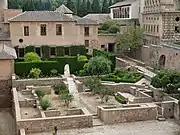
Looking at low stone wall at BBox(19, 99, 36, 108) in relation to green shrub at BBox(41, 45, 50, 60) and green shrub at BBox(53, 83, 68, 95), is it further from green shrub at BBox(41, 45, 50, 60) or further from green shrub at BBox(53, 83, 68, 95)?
green shrub at BBox(41, 45, 50, 60)

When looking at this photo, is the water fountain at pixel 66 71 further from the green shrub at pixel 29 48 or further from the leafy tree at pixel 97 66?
the green shrub at pixel 29 48

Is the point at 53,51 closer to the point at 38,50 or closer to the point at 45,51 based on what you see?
the point at 45,51

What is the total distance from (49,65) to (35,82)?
332 cm

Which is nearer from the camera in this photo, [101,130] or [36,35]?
[101,130]

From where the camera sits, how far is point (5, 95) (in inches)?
959

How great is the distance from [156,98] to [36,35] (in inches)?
567

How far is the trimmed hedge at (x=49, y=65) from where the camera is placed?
86.9ft

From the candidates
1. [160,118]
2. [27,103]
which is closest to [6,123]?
[27,103]

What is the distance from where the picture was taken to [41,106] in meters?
18.8

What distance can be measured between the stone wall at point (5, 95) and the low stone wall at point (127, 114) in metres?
8.82

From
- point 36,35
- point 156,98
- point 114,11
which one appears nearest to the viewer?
point 156,98

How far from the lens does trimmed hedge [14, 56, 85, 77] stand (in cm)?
2650

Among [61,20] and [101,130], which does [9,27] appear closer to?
[61,20]

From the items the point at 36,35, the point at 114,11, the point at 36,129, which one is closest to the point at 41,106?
the point at 36,129
